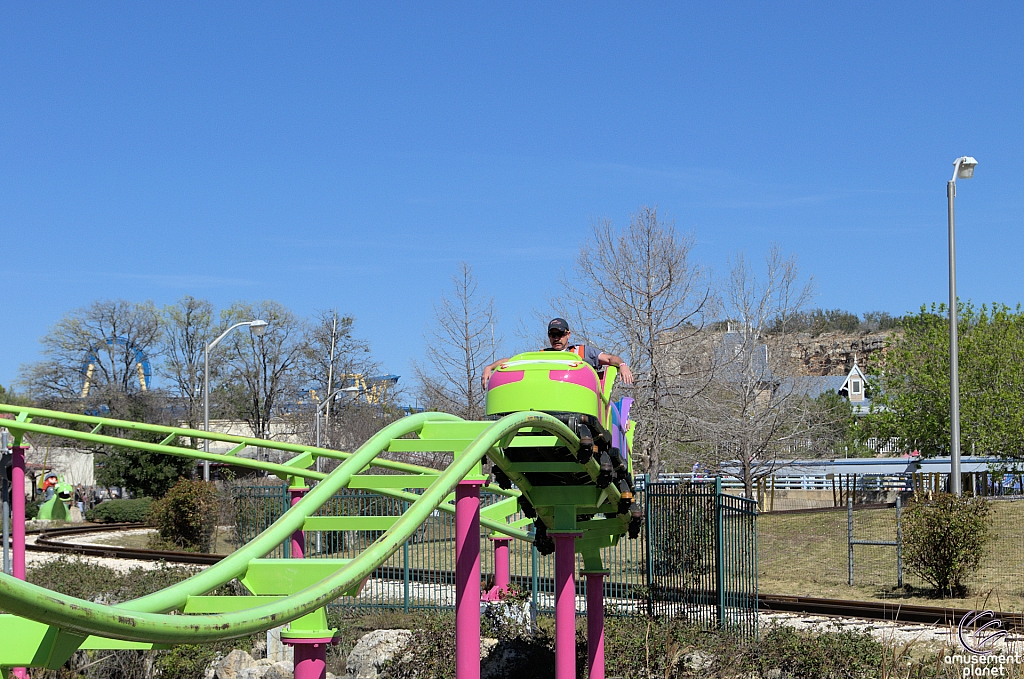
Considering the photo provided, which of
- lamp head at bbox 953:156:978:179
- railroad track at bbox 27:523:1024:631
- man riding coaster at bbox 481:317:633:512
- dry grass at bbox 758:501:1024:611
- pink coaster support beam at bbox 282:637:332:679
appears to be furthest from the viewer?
lamp head at bbox 953:156:978:179

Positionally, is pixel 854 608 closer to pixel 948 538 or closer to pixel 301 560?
pixel 948 538

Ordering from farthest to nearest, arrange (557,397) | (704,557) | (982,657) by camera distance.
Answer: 1. (704,557)
2. (982,657)
3. (557,397)

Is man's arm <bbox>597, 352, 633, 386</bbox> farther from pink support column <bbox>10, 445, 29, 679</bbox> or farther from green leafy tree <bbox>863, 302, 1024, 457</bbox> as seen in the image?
green leafy tree <bbox>863, 302, 1024, 457</bbox>

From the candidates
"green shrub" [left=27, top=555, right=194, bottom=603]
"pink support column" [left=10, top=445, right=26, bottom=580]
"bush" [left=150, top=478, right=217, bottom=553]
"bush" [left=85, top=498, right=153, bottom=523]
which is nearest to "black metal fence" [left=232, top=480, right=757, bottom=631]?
"green shrub" [left=27, top=555, right=194, bottom=603]

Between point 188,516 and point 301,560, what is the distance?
21853mm

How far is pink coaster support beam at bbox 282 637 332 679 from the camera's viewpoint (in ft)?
23.6

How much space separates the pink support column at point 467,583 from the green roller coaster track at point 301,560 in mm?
193

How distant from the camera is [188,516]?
88.1ft

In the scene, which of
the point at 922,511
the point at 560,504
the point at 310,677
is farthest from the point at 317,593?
the point at 922,511

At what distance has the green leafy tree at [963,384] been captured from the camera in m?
42.0

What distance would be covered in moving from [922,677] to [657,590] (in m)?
6.02

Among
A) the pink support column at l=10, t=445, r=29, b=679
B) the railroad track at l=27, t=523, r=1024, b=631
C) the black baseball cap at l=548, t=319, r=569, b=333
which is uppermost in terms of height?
the black baseball cap at l=548, t=319, r=569, b=333

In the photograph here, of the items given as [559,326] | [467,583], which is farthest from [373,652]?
[467,583]

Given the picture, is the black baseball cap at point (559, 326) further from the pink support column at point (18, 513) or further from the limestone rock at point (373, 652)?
the pink support column at point (18, 513)
